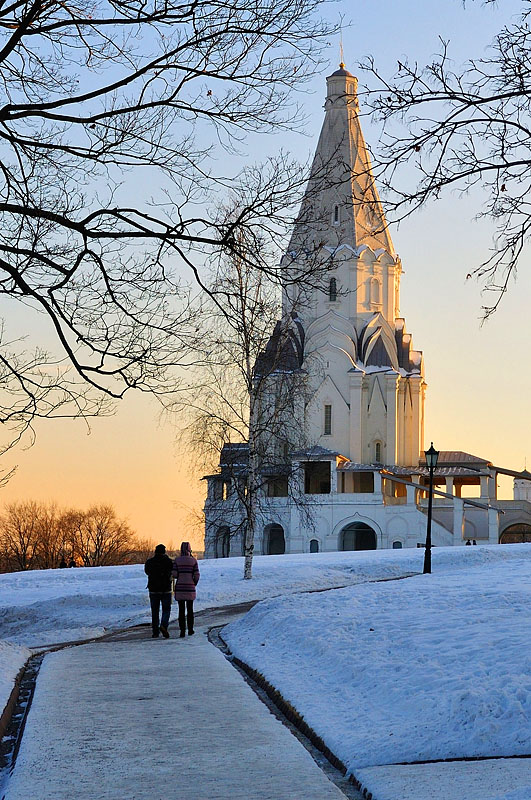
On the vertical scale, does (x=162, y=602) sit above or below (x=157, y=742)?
above

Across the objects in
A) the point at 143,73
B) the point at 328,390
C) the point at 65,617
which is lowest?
the point at 65,617

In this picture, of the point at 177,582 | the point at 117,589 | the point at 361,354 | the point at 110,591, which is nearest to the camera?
the point at 177,582

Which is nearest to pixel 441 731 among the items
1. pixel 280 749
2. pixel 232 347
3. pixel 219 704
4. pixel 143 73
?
pixel 280 749

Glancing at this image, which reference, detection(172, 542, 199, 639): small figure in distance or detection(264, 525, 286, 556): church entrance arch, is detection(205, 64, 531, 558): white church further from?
detection(172, 542, 199, 639): small figure in distance

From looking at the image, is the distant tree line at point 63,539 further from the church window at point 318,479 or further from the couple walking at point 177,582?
the couple walking at point 177,582

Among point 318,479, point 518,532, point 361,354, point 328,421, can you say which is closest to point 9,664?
point 318,479

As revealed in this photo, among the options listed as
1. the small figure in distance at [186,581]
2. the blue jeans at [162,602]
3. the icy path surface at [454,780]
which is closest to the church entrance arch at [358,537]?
the small figure in distance at [186,581]

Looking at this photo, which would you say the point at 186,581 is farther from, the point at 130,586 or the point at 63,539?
the point at 63,539

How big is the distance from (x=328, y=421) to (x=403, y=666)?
60618 millimetres

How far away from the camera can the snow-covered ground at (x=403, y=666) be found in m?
8.07

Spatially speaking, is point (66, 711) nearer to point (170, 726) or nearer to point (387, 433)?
point (170, 726)

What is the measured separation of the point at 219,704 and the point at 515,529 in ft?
215

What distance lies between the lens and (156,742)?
8.38 m

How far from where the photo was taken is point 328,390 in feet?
233
